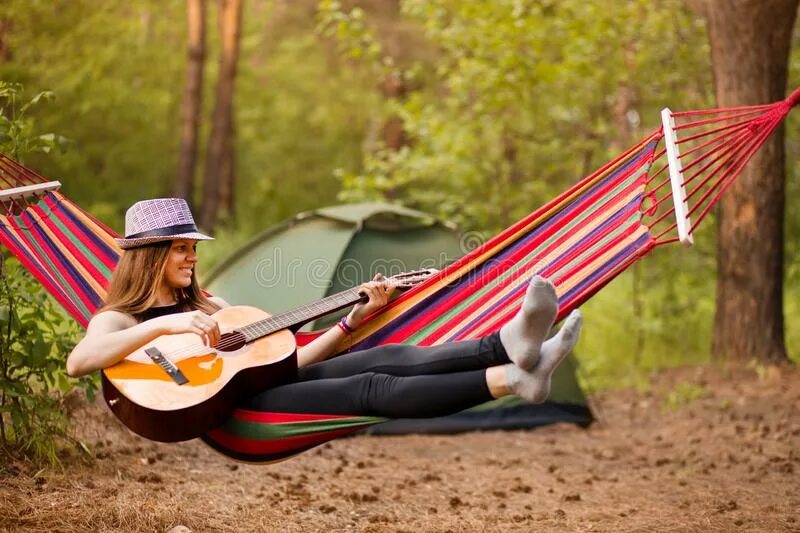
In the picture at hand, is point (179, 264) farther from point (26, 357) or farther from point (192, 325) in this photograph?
point (26, 357)

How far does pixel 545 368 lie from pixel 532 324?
11 cm

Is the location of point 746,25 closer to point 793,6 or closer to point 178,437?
point 793,6

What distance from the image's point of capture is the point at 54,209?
2861mm

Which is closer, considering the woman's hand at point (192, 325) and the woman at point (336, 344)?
the woman at point (336, 344)

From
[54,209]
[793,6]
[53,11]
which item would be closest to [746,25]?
[793,6]

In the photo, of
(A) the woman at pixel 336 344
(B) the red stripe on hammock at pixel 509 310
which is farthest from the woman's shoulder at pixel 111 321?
(B) the red stripe on hammock at pixel 509 310

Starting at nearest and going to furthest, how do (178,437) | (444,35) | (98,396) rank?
(178,437), (98,396), (444,35)

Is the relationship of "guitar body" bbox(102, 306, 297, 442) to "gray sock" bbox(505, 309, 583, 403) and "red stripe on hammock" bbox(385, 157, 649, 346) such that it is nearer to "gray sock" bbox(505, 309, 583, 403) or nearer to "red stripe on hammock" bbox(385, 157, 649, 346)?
"red stripe on hammock" bbox(385, 157, 649, 346)

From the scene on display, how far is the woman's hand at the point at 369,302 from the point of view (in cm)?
259

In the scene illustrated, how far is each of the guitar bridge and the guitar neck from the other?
208mm

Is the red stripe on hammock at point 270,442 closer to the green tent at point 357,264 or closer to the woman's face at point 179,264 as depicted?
the woman's face at point 179,264

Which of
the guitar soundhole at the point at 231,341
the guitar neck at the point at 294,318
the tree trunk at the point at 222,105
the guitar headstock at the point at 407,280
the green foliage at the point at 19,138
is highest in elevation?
the tree trunk at the point at 222,105

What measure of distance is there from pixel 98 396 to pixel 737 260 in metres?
3.37

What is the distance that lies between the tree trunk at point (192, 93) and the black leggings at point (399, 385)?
695 cm
